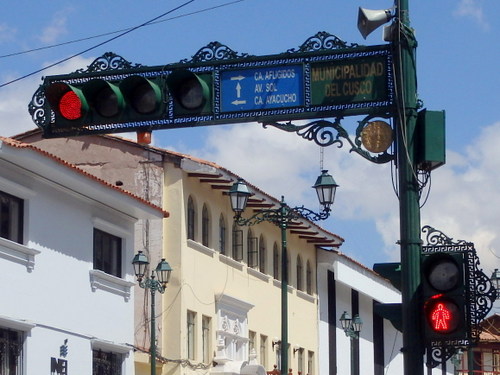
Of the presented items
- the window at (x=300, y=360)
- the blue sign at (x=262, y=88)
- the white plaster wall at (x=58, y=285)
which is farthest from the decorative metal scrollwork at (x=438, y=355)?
the window at (x=300, y=360)

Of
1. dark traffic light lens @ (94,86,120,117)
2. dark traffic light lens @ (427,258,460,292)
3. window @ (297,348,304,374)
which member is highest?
window @ (297,348,304,374)

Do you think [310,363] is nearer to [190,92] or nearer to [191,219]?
[191,219]

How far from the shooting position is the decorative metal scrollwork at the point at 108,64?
1222 centimetres

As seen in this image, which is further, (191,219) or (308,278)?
(308,278)

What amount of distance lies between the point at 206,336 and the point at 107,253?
8.07 meters

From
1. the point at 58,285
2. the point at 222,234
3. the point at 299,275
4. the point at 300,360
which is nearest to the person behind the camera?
the point at 58,285

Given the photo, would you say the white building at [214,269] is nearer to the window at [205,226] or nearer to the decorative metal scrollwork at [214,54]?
the window at [205,226]

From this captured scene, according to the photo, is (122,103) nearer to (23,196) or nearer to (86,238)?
(23,196)

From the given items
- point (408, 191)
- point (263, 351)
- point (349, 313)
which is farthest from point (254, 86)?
point (349, 313)

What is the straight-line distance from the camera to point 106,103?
11922 mm

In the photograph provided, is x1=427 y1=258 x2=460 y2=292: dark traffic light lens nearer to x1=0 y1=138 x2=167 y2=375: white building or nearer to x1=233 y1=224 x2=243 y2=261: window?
x1=0 y1=138 x2=167 y2=375: white building

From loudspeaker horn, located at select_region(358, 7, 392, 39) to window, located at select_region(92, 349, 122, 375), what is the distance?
15406mm

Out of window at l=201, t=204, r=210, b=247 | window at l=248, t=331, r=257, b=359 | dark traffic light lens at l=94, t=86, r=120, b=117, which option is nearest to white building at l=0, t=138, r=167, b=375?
window at l=201, t=204, r=210, b=247

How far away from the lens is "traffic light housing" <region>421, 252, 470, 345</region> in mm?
9836
